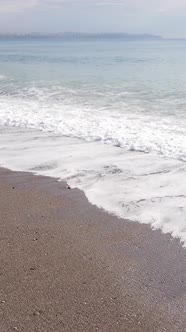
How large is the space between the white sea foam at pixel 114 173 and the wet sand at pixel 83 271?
0.95 ft

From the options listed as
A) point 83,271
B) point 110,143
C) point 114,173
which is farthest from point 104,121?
point 83,271

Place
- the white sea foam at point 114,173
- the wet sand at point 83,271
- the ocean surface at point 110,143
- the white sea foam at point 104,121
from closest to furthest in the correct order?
the wet sand at point 83,271, the white sea foam at point 114,173, the ocean surface at point 110,143, the white sea foam at point 104,121

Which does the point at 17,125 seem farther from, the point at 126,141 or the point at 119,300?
the point at 119,300

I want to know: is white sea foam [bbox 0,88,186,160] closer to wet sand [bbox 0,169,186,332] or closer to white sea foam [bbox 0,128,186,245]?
white sea foam [bbox 0,128,186,245]

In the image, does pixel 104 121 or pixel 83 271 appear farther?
pixel 104 121

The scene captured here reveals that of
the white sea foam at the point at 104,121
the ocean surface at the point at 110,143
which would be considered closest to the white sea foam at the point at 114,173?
the ocean surface at the point at 110,143

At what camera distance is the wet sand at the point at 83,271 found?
3.41 meters

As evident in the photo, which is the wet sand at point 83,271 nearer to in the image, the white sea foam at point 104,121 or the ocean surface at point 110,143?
the ocean surface at point 110,143

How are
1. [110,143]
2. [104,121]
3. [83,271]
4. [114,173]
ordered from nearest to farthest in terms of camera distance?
[83,271], [114,173], [110,143], [104,121]

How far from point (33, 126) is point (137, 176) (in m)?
4.12

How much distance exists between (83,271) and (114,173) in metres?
2.85

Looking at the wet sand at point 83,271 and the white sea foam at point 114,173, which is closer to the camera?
the wet sand at point 83,271

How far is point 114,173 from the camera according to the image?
6.79 metres

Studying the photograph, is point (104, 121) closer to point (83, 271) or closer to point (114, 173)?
point (114, 173)
